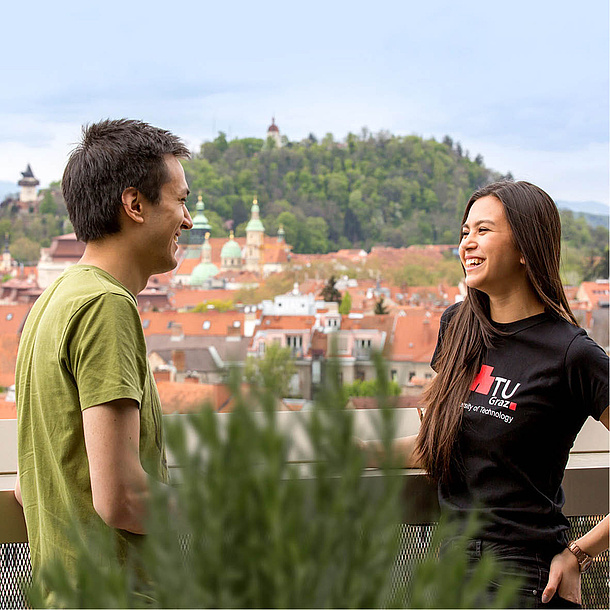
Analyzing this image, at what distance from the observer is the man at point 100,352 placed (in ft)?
2.72

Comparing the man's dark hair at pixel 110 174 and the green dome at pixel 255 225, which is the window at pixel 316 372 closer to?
the man's dark hair at pixel 110 174

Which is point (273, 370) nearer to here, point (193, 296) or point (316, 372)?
point (316, 372)

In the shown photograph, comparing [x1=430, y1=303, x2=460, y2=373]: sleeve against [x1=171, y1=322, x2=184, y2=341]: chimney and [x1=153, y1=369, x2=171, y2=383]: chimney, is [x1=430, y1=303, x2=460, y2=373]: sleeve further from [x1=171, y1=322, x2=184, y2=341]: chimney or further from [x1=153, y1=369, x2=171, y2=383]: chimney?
[x1=171, y1=322, x2=184, y2=341]: chimney

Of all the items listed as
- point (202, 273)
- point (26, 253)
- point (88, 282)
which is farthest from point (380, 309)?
point (88, 282)

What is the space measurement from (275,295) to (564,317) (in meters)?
41.6

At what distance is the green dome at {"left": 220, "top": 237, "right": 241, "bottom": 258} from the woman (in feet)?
141

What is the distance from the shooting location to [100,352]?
32.9 inches

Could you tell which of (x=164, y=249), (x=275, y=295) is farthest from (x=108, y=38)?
(x=164, y=249)

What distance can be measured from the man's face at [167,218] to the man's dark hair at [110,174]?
11mm

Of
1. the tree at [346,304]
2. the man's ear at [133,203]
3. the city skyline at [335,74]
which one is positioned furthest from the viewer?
the city skyline at [335,74]

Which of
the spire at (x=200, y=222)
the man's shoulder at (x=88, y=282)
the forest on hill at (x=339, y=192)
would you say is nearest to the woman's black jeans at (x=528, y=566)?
the man's shoulder at (x=88, y=282)

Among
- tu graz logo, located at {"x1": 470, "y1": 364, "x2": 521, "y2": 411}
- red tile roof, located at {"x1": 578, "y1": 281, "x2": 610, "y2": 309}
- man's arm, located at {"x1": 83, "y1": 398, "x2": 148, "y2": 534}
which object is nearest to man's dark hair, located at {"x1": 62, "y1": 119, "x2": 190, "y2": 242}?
man's arm, located at {"x1": 83, "y1": 398, "x2": 148, "y2": 534}

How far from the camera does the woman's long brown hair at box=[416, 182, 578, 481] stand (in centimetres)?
116

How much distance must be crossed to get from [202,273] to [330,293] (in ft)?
27.6
